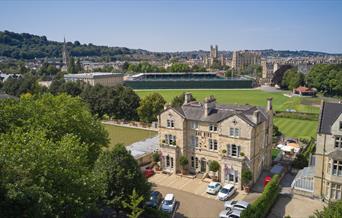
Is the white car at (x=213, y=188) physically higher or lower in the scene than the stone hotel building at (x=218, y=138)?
lower

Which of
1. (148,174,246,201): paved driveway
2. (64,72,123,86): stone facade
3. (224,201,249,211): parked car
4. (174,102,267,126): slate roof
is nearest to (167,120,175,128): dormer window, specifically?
(174,102,267,126): slate roof

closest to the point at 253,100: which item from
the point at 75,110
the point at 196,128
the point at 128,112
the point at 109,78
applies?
the point at 128,112

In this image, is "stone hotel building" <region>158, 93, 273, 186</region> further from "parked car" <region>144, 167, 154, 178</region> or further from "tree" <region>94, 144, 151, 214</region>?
"tree" <region>94, 144, 151, 214</region>

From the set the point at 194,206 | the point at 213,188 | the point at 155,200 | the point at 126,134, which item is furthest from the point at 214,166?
the point at 126,134

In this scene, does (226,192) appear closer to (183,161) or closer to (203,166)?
(203,166)

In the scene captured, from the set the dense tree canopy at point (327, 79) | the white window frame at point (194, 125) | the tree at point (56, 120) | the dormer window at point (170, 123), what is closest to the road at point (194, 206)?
the white window frame at point (194, 125)

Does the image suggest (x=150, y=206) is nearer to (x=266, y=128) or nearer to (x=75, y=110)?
(x=75, y=110)

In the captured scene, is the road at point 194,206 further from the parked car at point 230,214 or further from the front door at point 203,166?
the front door at point 203,166
